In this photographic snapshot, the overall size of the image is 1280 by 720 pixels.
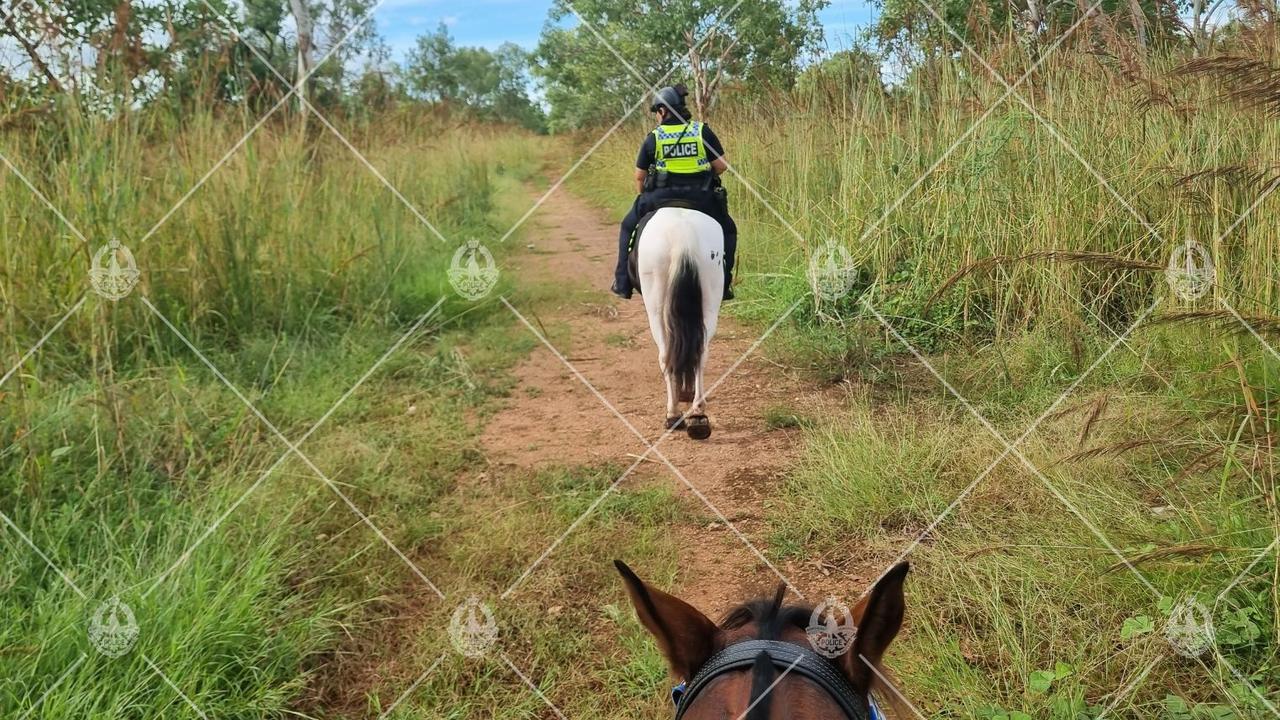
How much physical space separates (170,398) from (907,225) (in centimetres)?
430

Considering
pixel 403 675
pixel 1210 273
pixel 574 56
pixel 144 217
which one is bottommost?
pixel 403 675

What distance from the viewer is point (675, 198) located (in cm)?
437

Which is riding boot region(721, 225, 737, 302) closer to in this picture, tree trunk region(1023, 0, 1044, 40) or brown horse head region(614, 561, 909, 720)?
tree trunk region(1023, 0, 1044, 40)

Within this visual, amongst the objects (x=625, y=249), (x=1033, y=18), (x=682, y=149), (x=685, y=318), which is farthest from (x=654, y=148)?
(x=1033, y=18)

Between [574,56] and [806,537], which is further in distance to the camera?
[574,56]

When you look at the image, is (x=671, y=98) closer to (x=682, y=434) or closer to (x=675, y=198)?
(x=675, y=198)

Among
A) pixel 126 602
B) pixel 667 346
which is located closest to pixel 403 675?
pixel 126 602

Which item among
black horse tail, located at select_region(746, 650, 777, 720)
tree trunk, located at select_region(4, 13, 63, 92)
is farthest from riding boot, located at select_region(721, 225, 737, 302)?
black horse tail, located at select_region(746, 650, 777, 720)

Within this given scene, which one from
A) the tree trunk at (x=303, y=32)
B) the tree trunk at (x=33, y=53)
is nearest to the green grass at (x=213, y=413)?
the tree trunk at (x=33, y=53)

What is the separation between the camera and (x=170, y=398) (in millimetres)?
3328

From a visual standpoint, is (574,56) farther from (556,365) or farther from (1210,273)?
(1210,273)

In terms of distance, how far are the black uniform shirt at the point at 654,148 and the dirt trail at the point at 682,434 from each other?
140 centimetres

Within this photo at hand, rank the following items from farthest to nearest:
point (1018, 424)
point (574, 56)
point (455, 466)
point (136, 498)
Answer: point (574, 56) → point (455, 466) → point (1018, 424) → point (136, 498)

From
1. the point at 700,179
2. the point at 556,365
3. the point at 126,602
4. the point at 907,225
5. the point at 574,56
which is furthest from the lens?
the point at 574,56
